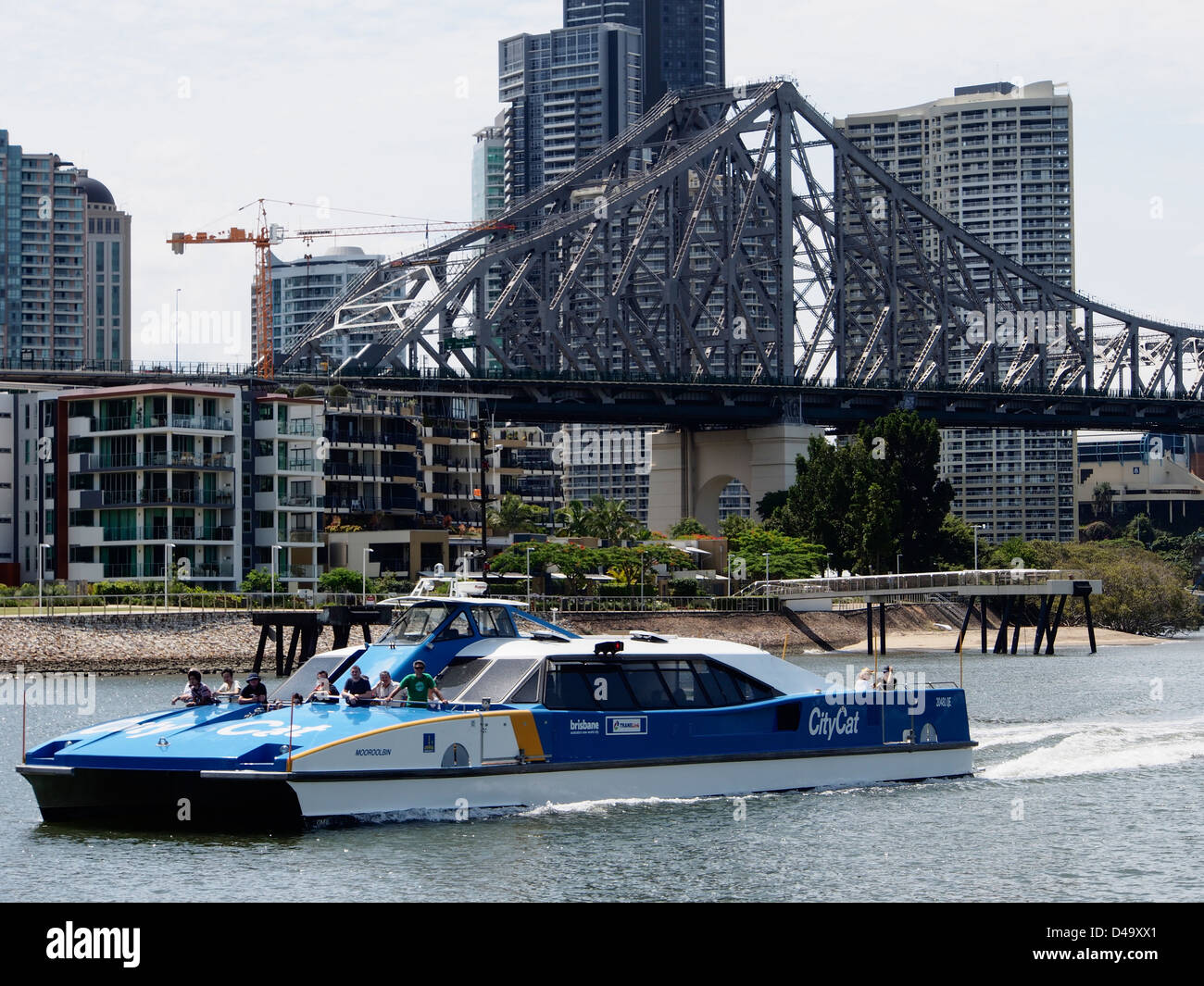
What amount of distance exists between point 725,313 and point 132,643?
80986mm

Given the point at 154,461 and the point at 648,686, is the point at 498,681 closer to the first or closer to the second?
the point at 648,686

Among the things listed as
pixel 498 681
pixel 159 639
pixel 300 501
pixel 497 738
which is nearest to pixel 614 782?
pixel 497 738

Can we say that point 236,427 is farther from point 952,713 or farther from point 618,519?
point 952,713

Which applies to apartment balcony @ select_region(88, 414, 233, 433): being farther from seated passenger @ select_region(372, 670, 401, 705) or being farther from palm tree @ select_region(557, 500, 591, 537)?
seated passenger @ select_region(372, 670, 401, 705)

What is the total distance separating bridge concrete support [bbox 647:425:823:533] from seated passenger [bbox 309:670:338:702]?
113 metres

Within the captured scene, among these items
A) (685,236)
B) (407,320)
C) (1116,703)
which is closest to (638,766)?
(1116,703)

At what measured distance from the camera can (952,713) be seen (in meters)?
39.4

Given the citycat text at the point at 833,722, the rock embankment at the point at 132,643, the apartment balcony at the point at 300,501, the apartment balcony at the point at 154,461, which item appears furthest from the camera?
the apartment balcony at the point at 300,501

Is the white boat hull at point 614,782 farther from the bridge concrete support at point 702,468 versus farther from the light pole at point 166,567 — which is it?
the bridge concrete support at point 702,468

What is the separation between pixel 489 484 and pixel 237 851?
373 feet

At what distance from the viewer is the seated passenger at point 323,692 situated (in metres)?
33.9

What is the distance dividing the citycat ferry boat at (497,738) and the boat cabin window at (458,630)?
1.6 inches

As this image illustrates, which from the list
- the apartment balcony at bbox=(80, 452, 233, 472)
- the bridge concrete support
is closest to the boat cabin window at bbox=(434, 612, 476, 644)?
the apartment balcony at bbox=(80, 452, 233, 472)

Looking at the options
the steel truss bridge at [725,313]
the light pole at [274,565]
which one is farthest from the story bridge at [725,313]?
the light pole at [274,565]
